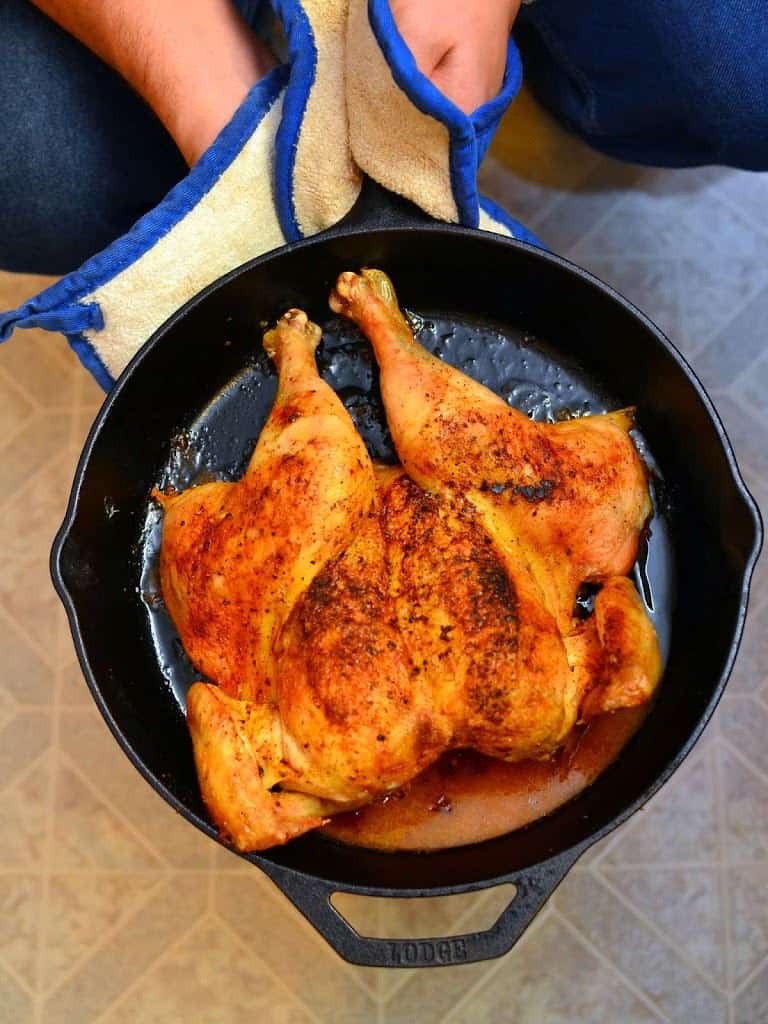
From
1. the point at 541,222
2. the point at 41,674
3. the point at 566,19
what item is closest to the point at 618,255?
the point at 541,222

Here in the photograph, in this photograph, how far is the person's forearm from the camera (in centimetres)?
104

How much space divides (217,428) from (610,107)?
692 mm

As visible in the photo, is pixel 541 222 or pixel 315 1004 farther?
pixel 541 222

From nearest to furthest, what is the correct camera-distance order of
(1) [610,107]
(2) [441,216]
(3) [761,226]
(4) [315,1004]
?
(2) [441,216], (1) [610,107], (4) [315,1004], (3) [761,226]

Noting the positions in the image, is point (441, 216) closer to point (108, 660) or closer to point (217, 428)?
point (217, 428)

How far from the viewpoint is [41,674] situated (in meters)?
1.42

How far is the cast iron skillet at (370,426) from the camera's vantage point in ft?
3.08

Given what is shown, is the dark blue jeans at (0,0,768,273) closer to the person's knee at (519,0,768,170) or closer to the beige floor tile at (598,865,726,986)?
the person's knee at (519,0,768,170)

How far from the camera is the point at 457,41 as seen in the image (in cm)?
94

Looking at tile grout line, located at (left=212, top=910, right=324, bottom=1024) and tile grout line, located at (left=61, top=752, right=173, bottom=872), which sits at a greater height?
tile grout line, located at (left=61, top=752, right=173, bottom=872)

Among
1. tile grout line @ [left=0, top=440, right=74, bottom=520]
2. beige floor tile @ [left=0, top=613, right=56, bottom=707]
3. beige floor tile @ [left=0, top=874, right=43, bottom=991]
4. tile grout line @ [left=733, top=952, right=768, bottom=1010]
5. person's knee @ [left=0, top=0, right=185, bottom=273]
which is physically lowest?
tile grout line @ [left=733, top=952, right=768, bottom=1010]

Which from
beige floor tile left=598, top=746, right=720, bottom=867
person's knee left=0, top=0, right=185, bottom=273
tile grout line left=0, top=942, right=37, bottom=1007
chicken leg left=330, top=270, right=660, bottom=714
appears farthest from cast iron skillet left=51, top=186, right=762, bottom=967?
tile grout line left=0, top=942, right=37, bottom=1007

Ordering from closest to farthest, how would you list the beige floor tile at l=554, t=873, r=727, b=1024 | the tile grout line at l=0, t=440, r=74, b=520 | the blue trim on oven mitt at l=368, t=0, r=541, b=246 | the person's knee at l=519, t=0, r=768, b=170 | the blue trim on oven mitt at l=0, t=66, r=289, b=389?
the blue trim on oven mitt at l=368, t=0, r=541, b=246 < the blue trim on oven mitt at l=0, t=66, r=289, b=389 < the person's knee at l=519, t=0, r=768, b=170 < the beige floor tile at l=554, t=873, r=727, b=1024 < the tile grout line at l=0, t=440, r=74, b=520

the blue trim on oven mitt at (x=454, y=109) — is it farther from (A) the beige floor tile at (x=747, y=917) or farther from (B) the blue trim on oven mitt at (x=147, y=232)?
(A) the beige floor tile at (x=747, y=917)
